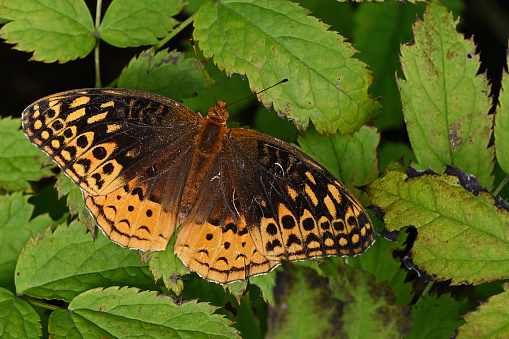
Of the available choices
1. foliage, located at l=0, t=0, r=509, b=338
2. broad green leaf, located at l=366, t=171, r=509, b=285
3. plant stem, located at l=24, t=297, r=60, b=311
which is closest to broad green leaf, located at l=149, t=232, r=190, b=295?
foliage, located at l=0, t=0, r=509, b=338

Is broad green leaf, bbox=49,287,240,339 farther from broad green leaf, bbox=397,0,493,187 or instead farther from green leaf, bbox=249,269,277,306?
broad green leaf, bbox=397,0,493,187

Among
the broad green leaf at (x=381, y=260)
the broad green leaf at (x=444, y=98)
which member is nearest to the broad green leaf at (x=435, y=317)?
the broad green leaf at (x=381, y=260)

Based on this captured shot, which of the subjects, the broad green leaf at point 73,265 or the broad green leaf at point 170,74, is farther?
the broad green leaf at point 170,74

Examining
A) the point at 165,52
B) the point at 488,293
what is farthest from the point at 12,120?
the point at 488,293

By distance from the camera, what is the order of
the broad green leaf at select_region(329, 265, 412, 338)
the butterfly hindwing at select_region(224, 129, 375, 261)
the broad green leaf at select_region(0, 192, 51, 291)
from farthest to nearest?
the broad green leaf at select_region(0, 192, 51, 291)
the butterfly hindwing at select_region(224, 129, 375, 261)
the broad green leaf at select_region(329, 265, 412, 338)

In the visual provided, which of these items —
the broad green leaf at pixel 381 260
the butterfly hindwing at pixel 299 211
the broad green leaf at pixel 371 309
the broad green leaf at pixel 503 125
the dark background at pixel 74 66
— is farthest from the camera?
the dark background at pixel 74 66

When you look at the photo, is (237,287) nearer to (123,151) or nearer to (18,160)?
(123,151)

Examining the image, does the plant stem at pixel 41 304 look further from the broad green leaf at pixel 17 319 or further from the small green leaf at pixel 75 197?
the small green leaf at pixel 75 197
